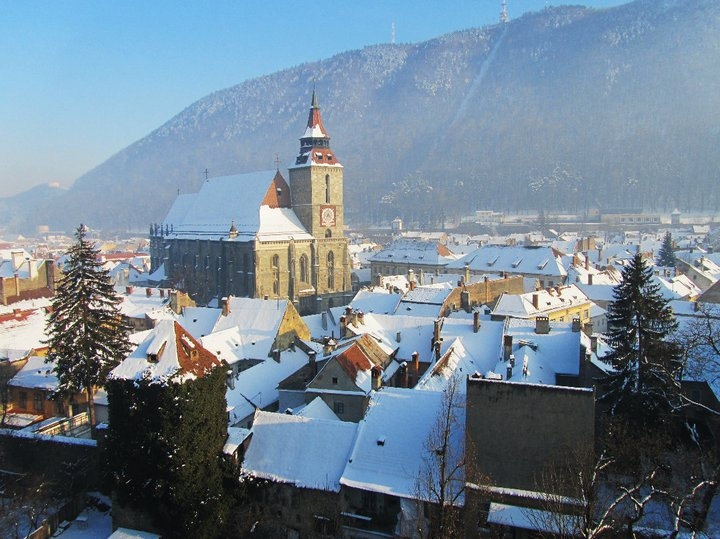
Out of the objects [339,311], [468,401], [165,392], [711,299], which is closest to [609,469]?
[468,401]

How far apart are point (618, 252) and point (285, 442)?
277 feet

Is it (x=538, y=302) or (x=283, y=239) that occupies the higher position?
(x=283, y=239)

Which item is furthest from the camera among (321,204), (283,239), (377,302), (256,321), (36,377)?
(321,204)

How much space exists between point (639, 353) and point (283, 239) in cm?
4889

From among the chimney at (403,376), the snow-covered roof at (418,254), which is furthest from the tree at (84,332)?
the snow-covered roof at (418,254)

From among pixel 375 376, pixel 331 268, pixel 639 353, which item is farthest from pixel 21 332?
pixel 639 353

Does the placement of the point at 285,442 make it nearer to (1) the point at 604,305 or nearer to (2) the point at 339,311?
(2) the point at 339,311

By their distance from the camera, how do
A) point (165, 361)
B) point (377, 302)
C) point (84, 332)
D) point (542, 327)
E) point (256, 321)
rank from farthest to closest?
1. point (377, 302)
2. point (256, 321)
3. point (542, 327)
4. point (84, 332)
5. point (165, 361)

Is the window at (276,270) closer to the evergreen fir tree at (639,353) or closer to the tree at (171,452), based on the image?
the evergreen fir tree at (639,353)

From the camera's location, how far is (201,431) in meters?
22.0

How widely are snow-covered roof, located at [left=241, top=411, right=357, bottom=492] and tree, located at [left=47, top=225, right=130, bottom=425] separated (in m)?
12.1

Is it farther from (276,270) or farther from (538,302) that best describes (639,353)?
(276,270)

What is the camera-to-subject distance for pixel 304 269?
237 feet

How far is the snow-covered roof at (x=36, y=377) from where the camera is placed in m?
36.0
